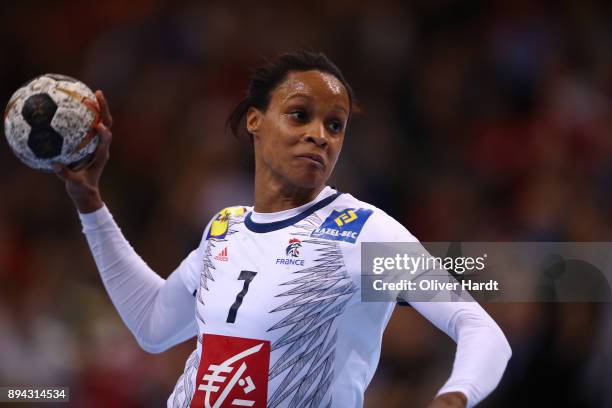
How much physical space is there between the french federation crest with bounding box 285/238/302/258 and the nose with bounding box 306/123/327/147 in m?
0.43

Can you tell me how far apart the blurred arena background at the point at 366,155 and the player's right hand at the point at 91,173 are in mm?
2888

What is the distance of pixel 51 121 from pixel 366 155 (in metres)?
A: 4.77

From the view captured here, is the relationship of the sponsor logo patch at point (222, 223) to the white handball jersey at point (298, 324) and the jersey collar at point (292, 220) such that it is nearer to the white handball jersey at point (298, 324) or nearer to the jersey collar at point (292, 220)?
the jersey collar at point (292, 220)

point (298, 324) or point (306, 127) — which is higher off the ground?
point (306, 127)

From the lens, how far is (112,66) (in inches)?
405

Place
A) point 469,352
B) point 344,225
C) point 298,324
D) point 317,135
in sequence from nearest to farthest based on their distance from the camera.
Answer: point 469,352 → point 298,324 → point 344,225 → point 317,135

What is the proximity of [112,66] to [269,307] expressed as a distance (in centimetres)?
729

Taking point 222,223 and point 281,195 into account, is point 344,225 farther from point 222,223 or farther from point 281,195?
point 222,223

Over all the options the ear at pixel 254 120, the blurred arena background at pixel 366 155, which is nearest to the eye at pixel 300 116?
the ear at pixel 254 120

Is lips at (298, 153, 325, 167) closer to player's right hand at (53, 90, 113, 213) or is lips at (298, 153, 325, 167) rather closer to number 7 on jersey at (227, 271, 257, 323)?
number 7 on jersey at (227, 271, 257, 323)

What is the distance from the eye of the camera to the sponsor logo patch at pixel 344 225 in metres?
3.60

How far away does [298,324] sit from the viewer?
354cm

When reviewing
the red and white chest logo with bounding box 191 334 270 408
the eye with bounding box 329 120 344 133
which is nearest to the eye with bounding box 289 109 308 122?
the eye with bounding box 329 120 344 133

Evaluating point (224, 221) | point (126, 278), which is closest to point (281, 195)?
point (224, 221)
